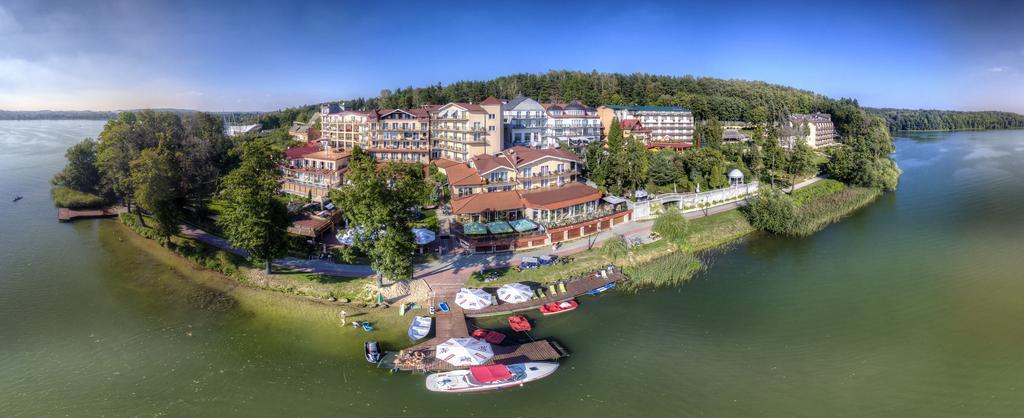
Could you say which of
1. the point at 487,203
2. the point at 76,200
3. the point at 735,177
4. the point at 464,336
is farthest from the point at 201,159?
the point at 735,177

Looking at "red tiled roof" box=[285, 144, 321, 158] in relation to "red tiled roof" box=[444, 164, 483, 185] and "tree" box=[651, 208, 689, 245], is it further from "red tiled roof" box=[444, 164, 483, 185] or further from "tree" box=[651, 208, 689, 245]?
"tree" box=[651, 208, 689, 245]

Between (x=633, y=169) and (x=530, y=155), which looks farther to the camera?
(x=530, y=155)

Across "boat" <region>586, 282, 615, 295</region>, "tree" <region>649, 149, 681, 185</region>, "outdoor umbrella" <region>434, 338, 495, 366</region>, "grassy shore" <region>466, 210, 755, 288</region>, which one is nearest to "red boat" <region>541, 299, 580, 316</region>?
"boat" <region>586, 282, 615, 295</region>

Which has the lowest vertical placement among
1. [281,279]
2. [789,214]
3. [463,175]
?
[281,279]

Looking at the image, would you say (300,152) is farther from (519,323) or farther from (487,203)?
(519,323)

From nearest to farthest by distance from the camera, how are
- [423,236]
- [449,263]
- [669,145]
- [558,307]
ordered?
1. [558,307]
2. [449,263]
3. [423,236]
4. [669,145]

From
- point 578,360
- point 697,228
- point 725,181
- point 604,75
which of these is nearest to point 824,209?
point 725,181

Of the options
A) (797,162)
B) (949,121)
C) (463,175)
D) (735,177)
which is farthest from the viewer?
(949,121)
